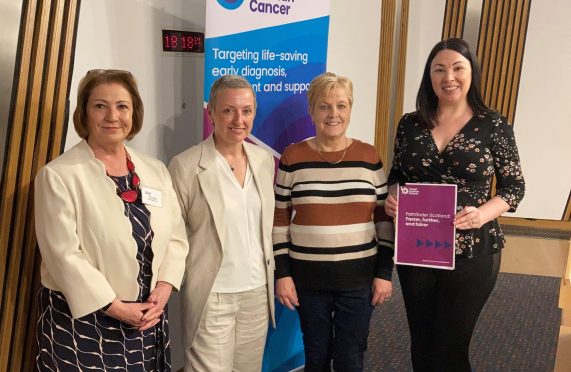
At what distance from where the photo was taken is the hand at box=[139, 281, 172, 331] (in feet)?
6.52

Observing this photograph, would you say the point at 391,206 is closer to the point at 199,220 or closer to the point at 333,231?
the point at 333,231

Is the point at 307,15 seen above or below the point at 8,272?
above

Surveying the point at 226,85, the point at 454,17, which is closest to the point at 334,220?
the point at 226,85

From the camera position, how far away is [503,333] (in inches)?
155

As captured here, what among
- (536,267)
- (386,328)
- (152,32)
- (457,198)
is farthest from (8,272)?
(536,267)

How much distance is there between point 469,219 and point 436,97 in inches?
20.7

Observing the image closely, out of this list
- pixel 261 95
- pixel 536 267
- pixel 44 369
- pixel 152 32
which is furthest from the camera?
pixel 536 267

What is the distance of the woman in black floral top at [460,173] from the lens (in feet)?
7.10

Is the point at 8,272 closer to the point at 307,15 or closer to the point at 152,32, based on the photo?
the point at 152,32

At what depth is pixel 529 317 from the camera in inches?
166

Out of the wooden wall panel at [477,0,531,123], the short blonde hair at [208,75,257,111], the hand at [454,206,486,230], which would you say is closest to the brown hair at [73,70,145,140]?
the short blonde hair at [208,75,257,111]

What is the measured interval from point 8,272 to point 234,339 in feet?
3.10

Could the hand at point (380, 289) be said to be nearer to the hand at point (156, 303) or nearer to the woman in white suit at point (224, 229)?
the woman in white suit at point (224, 229)

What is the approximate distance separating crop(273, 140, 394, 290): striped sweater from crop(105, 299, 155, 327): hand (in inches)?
27.5
